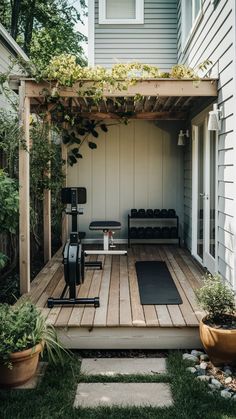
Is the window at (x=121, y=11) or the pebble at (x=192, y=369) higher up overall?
the window at (x=121, y=11)

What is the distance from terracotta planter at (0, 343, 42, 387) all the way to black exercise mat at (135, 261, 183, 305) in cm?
155

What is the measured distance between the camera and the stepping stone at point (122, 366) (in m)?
3.40

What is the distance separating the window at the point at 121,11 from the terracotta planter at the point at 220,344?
6.25 m

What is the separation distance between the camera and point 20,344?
307cm

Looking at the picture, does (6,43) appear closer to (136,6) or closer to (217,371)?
(136,6)

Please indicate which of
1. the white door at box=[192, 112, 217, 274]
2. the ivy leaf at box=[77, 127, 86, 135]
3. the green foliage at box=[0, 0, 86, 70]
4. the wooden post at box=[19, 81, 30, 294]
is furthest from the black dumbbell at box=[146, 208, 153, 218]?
the green foliage at box=[0, 0, 86, 70]

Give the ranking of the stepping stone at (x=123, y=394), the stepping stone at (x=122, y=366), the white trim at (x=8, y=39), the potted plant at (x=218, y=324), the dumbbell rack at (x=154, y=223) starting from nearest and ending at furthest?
the stepping stone at (x=123, y=394) → the potted plant at (x=218, y=324) → the stepping stone at (x=122, y=366) → the white trim at (x=8, y=39) → the dumbbell rack at (x=154, y=223)

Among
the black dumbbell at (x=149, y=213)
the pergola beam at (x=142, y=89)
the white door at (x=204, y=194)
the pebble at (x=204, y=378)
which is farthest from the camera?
the black dumbbell at (x=149, y=213)

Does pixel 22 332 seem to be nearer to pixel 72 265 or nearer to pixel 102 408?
pixel 102 408

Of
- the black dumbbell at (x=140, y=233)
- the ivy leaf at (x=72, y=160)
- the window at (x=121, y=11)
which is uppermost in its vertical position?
the window at (x=121, y=11)

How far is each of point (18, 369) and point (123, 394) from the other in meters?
0.76

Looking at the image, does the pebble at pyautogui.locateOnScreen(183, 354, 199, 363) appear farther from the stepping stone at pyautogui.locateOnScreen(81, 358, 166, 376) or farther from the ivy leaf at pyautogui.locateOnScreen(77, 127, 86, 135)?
the ivy leaf at pyautogui.locateOnScreen(77, 127, 86, 135)

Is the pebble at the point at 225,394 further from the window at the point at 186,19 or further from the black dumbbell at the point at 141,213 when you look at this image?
the window at the point at 186,19

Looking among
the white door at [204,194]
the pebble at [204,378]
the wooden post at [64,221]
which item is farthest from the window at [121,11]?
the pebble at [204,378]
